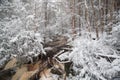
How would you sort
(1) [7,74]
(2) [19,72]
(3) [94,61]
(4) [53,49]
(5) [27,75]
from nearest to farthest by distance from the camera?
1. (3) [94,61]
2. (5) [27,75]
3. (2) [19,72]
4. (1) [7,74]
5. (4) [53,49]

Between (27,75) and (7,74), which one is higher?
(27,75)

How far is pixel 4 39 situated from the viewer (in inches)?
416

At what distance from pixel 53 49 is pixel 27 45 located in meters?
1.30

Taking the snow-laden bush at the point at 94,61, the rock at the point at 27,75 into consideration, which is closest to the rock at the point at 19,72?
the rock at the point at 27,75

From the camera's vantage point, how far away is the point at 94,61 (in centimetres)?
768

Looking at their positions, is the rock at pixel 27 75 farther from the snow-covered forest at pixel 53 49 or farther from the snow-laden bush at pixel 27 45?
the snow-laden bush at pixel 27 45

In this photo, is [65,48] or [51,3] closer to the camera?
[65,48]

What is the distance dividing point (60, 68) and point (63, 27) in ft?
18.3

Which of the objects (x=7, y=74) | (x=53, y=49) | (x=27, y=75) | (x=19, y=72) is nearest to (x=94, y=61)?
(x=53, y=49)

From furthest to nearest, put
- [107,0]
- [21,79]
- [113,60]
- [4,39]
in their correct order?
[107,0]
[4,39]
[21,79]
[113,60]

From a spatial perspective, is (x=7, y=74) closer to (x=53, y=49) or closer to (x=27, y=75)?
(x=27, y=75)

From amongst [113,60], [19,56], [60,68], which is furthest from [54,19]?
[113,60]

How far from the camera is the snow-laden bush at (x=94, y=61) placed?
7.31m

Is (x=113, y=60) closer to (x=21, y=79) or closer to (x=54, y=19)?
(x=21, y=79)
